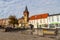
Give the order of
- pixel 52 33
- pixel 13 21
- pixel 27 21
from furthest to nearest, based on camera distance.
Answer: pixel 27 21 → pixel 13 21 → pixel 52 33

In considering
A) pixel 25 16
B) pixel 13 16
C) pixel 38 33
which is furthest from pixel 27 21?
pixel 38 33

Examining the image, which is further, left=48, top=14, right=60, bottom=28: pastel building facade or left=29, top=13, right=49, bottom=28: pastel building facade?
left=29, top=13, right=49, bottom=28: pastel building facade

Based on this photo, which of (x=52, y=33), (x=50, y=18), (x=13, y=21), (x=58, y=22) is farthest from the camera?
(x=13, y=21)

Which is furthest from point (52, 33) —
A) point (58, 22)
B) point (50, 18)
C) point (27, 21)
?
point (27, 21)

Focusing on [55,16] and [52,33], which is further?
[55,16]

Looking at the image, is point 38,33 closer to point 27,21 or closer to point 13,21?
point 13,21

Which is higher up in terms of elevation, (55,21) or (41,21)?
(41,21)

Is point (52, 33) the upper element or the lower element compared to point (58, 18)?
lower

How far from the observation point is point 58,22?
77375 mm

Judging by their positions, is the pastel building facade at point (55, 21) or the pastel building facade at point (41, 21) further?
the pastel building facade at point (41, 21)

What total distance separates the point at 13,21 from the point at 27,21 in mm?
Answer: 27108

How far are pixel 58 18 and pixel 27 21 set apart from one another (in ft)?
177

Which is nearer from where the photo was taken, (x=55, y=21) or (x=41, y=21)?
(x=55, y=21)

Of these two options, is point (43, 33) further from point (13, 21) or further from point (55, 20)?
point (13, 21)
